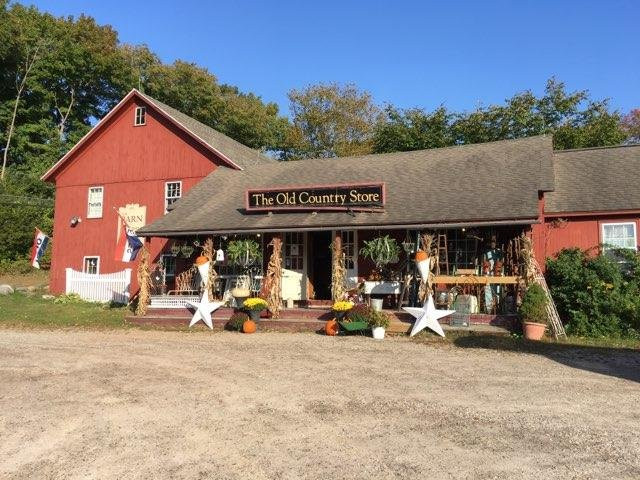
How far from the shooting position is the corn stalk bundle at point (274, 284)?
1410 cm

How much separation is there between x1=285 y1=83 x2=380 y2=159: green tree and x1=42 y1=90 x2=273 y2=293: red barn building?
17353 mm

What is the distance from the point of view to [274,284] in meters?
14.3

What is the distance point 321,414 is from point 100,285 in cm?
1693

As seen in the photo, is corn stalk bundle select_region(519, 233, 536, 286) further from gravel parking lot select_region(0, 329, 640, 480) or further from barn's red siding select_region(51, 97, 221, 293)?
barn's red siding select_region(51, 97, 221, 293)

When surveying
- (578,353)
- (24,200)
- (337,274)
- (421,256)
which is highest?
(24,200)

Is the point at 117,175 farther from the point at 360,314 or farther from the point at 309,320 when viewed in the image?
the point at 360,314

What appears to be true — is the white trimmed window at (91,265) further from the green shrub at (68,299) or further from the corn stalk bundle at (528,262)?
the corn stalk bundle at (528,262)

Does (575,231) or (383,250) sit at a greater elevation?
(575,231)

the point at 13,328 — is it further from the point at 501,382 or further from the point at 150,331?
the point at 501,382

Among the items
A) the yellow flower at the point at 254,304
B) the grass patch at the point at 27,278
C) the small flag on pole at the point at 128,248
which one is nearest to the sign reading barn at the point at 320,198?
the yellow flower at the point at 254,304

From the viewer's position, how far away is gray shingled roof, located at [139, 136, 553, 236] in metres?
13.4

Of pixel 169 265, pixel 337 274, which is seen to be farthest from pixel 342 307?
pixel 169 265

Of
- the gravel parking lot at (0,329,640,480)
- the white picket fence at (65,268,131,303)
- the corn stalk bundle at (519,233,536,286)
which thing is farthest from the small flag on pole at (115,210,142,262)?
the corn stalk bundle at (519,233,536,286)

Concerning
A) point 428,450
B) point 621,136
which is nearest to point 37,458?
point 428,450
